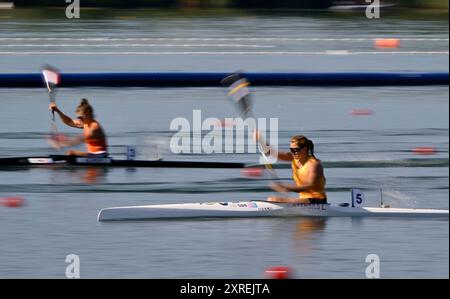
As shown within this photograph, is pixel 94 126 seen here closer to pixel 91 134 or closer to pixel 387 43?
pixel 91 134

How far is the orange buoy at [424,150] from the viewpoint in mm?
16781

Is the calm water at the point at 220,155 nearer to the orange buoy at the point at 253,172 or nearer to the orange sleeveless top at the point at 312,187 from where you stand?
the orange buoy at the point at 253,172

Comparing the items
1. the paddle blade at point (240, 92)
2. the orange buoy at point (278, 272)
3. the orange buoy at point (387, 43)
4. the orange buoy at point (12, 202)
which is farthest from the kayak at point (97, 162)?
the orange buoy at point (387, 43)

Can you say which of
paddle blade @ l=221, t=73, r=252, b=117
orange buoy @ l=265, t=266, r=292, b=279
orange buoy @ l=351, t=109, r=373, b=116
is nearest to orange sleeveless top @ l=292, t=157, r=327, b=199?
paddle blade @ l=221, t=73, r=252, b=117

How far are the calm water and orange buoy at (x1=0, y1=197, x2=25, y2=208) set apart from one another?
0.13 metres

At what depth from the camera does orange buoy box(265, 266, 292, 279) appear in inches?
427

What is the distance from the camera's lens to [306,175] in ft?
42.1

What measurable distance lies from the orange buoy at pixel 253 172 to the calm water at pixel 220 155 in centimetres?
10

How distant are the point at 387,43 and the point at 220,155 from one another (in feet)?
41.4

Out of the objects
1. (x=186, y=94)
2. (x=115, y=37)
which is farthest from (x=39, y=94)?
(x=115, y=37)

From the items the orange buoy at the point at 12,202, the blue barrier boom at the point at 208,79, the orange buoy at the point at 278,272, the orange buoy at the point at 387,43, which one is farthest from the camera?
the orange buoy at the point at 387,43

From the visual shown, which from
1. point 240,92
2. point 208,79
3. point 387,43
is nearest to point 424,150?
point 240,92
